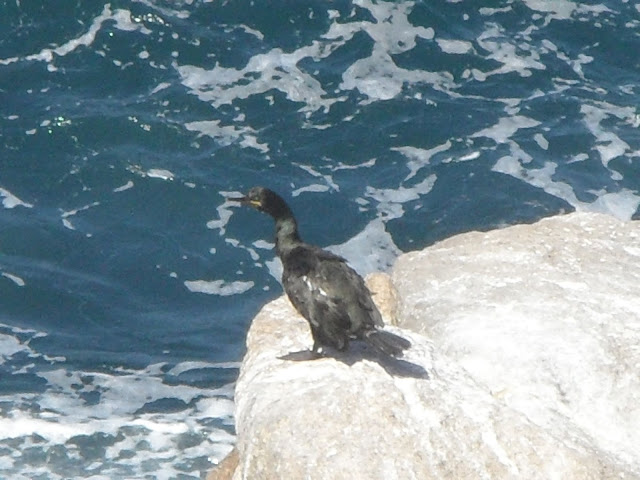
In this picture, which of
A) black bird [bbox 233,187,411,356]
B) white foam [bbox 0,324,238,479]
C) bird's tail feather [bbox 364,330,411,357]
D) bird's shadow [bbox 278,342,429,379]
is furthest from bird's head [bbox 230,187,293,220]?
white foam [bbox 0,324,238,479]

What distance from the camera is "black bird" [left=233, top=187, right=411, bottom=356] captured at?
23.2ft

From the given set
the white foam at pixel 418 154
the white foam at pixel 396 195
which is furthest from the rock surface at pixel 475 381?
the white foam at pixel 418 154

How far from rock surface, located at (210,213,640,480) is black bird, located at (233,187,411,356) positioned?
159 mm

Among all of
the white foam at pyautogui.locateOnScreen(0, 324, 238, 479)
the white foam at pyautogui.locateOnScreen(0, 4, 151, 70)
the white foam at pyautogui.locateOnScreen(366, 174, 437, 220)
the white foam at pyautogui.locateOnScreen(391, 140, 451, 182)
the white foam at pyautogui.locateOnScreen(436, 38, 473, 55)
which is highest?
the white foam at pyautogui.locateOnScreen(0, 4, 151, 70)

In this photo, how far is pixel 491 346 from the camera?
7.34 m

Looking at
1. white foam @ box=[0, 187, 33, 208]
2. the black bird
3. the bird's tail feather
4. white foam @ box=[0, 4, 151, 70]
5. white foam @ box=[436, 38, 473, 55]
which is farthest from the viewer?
white foam @ box=[436, 38, 473, 55]

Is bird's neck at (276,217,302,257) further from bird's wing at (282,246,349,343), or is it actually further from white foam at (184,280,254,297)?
white foam at (184,280,254,297)

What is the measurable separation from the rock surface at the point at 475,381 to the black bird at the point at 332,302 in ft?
0.52

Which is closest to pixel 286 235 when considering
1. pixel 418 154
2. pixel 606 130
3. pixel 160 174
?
pixel 160 174

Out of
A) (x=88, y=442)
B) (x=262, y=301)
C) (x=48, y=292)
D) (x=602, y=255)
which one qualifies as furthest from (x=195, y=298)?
(x=602, y=255)

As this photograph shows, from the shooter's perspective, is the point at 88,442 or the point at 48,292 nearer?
the point at 88,442

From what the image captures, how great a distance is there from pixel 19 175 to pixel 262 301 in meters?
3.28

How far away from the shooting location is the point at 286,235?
8.23 m

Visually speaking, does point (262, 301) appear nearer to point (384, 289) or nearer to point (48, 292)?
point (48, 292)
